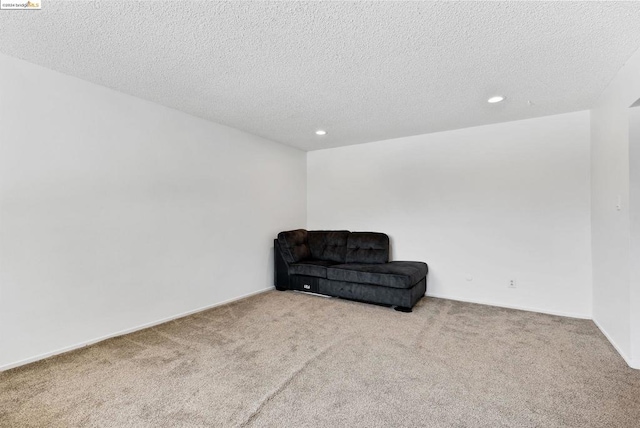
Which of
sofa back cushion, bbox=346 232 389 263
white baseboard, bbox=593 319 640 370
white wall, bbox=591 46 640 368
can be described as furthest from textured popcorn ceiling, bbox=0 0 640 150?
white baseboard, bbox=593 319 640 370

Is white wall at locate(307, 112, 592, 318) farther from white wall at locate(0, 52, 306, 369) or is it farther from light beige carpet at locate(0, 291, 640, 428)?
white wall at locate(0, 52, 306, 369)

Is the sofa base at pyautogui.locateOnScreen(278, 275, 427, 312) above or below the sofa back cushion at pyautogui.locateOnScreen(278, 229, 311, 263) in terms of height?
below

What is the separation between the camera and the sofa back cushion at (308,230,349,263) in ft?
14.7

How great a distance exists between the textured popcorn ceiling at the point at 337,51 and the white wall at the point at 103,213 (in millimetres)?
307

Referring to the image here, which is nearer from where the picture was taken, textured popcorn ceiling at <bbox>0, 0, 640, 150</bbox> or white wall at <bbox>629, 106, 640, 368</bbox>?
textured popcorn ceiling at <bbox>0, 0, 640, 150</bbox>

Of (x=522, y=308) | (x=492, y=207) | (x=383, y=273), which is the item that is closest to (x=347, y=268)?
(x=383, y=273)

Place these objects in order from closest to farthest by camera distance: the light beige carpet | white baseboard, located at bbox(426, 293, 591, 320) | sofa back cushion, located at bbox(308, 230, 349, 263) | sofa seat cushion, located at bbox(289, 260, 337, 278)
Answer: the light beige carpet
white baseboard, located at bbox(426, 293, 591, 320)
sofa seat cushion, located at bbox(289, 260, 337, 278)
sofa back cushion, located at bbox(308, 230, 349, 263)

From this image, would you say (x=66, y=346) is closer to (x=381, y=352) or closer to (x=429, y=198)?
(x=381, y=352)

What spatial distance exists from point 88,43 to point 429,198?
4.04m

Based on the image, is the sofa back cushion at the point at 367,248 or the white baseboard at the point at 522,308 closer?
the white baseboard at the point at 522,308

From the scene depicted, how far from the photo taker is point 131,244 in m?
2.81

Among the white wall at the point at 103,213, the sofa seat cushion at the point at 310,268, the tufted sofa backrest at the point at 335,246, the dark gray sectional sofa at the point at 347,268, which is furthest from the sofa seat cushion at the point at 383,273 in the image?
the white wall at the point at 103,213

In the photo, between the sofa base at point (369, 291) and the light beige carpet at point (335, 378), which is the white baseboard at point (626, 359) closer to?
the light beige carpet at point (335, 378)

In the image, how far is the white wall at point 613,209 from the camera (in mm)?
2160
